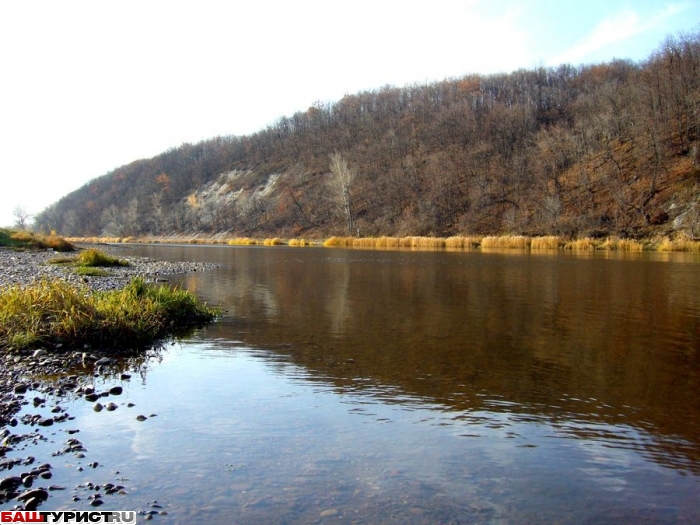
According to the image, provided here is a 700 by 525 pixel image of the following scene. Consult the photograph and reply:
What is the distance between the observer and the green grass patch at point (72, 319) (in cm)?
1087

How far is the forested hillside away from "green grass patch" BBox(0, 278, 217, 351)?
163 ft

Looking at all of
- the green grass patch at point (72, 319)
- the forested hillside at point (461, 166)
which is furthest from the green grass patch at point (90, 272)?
the forested hillside at point (461, 166)

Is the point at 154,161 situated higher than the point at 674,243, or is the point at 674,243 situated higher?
the point at 154,161

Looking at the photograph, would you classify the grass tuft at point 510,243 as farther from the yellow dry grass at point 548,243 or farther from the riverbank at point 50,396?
the riverbank at point 50,396

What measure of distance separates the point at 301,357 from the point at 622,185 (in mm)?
62413

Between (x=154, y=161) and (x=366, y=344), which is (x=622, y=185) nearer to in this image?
(x=366, y=344)

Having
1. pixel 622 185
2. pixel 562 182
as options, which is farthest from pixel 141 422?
pixel 562 182

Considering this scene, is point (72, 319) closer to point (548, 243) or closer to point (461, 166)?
point (548, 243)

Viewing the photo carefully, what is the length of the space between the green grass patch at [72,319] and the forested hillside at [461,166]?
49.7 metres

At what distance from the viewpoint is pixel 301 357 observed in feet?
36.1

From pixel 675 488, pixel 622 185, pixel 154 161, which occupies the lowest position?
pixel 675 488

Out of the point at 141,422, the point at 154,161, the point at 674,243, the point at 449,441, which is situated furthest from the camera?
the point at 154,161

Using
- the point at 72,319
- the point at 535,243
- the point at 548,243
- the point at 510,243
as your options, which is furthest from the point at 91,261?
the point at 548,243

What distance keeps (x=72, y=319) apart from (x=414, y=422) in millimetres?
A: 7908
